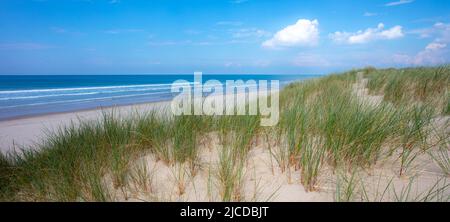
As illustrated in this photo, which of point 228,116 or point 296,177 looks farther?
point 228,116

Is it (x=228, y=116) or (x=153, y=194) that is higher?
(x=228, y=116)

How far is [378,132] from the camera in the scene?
8.36ft

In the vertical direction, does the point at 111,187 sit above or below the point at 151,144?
below

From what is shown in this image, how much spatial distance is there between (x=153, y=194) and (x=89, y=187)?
546 millimetres

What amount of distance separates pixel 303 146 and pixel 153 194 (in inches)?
55.0

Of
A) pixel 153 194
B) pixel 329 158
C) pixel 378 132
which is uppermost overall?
pixel 378 132

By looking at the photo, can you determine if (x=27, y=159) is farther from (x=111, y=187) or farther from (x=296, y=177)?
(x=296, y=177)

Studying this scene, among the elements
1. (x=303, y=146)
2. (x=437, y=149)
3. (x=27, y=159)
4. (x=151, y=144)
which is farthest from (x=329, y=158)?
(x=27, y=159)
